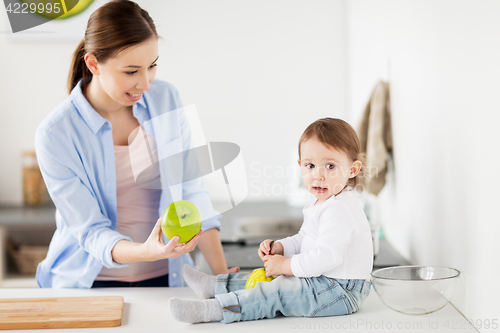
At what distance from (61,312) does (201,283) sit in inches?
11.0

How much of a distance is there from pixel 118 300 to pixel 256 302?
0.30 metres

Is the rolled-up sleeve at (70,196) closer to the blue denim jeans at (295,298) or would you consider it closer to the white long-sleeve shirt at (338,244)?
the blue denim jeans at (295,298)

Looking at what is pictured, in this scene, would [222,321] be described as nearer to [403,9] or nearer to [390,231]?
[390,231]

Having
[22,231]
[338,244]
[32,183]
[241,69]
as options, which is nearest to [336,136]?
[338,244]

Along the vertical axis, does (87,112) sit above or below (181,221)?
above

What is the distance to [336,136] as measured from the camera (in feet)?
2.85

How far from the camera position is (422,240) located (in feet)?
3.99

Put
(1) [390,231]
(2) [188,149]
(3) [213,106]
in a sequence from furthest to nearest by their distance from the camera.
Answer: (3) [213,106] → (1) [390,231] → (2) [188,149]

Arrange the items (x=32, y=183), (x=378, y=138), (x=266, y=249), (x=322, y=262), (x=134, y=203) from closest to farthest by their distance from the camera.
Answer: (x=322, y=262) → (x=266, y=249) → (x=134, y=203) → (x=378, y=138) → (x=32, y=183)

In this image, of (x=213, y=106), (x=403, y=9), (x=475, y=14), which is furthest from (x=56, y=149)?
(x=213, y=106)

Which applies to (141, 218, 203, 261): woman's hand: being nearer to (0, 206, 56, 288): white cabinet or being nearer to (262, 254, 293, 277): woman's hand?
(262, 254, 293, 277): woman's hand

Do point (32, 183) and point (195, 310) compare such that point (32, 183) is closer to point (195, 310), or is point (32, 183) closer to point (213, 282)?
point (213, 282)

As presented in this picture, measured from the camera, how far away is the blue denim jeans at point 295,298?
843mm

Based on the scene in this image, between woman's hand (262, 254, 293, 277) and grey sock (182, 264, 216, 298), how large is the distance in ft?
0.49
